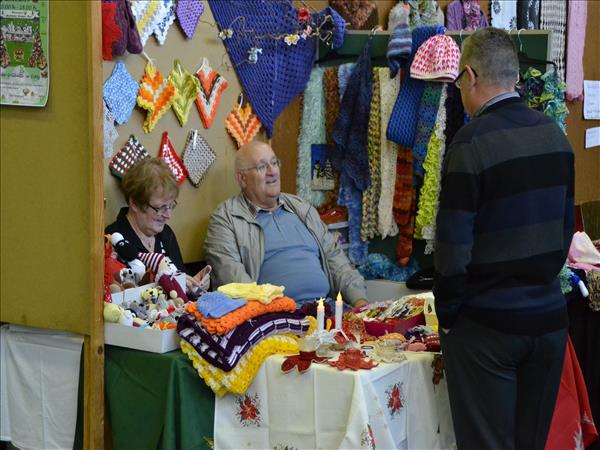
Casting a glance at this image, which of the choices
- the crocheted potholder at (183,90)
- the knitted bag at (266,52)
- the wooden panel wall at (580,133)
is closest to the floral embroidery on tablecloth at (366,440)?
the crocheted potholder at (183,90)

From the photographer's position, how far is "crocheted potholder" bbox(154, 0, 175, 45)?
3613 mm

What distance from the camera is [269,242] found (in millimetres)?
3879

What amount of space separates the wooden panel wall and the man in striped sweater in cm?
215

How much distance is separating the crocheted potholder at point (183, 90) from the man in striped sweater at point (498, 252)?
1.64 meters

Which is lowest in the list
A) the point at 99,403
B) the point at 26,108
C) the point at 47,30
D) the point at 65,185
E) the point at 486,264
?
the point at 99,403

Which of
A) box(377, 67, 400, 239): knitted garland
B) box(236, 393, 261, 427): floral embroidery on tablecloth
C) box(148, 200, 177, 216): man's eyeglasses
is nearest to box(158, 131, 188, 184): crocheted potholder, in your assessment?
box(148, 200, 177, 216): man's eyeglasses

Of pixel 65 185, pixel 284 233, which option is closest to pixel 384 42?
pixel 284 233

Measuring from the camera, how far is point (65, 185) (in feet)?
9.18

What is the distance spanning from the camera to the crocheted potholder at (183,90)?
12.4ft

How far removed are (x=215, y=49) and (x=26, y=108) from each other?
140 centimetres

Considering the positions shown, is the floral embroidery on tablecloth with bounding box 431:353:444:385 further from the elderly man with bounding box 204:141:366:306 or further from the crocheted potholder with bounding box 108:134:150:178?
the crocheted potholder with bounding box 108:134:150:178

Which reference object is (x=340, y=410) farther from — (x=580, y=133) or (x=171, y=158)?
(x=580, y=133)

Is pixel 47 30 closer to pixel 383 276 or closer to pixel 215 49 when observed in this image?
pixel 215 49

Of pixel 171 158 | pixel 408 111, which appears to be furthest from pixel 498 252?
pixel 408 111
